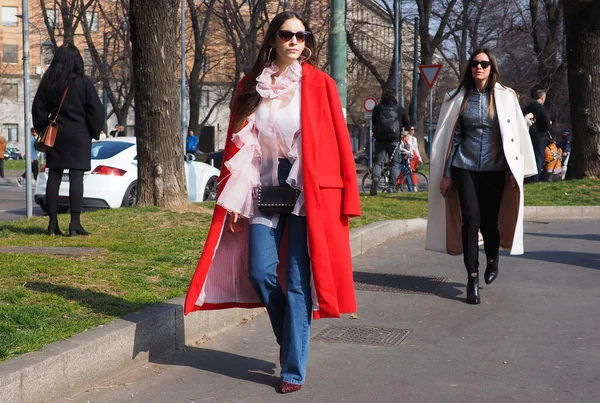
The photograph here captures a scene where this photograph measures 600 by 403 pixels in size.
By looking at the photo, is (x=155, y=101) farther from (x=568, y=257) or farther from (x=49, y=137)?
(x=568, y=257)

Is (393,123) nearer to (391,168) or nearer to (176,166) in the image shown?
(391,168)

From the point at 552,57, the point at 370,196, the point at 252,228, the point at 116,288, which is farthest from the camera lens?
the point at 552,57

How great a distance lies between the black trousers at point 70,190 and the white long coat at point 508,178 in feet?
11.8

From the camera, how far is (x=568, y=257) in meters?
9.73

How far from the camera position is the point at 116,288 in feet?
20.5

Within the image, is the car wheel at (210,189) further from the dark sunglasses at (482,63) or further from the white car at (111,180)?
the dark sunglasses at (482,63)

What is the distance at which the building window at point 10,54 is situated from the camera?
256 feet

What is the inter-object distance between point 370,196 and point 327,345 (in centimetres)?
1029

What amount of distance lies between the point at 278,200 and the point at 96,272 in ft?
8.42

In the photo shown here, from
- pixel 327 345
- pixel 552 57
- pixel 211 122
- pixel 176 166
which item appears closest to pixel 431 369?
pixel 327 345

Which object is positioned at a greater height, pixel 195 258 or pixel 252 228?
pixel 252 228

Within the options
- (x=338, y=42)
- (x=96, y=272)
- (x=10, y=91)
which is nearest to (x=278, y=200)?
(x=96, y=272)

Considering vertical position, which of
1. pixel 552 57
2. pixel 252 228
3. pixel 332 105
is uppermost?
pixel 552 57

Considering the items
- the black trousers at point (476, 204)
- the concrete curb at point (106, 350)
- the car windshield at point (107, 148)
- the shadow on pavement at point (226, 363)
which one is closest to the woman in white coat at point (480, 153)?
the black trousers at point (476, 204)
